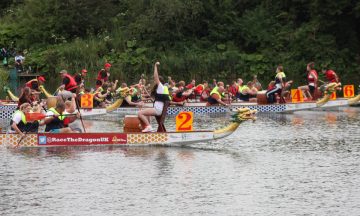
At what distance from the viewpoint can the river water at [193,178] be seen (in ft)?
65.9

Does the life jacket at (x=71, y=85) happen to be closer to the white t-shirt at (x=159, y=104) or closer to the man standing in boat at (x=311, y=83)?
the white t-shirt at (x=159, y=104)

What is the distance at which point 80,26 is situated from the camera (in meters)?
→ 60.1

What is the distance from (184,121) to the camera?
2750cm

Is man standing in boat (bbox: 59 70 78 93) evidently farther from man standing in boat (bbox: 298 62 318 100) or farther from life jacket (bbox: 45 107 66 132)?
man standing in boat (bbox: 298 62 318 100)

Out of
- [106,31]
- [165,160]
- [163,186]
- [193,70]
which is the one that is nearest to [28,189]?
[163,186]

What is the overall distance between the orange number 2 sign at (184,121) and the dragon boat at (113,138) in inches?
6.2

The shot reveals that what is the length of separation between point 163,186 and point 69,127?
682cm

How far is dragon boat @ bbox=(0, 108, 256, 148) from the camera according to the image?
90.4 ft

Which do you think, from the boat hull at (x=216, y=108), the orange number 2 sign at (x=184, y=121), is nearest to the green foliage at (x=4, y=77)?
the boat hull at (x=216, y=108)

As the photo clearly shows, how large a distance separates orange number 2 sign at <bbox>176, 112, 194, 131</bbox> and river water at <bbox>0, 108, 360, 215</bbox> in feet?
2.27

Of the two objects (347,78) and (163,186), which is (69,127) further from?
(347,78)

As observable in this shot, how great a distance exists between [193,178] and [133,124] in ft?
17.0

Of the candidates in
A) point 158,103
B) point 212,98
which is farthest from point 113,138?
point 212,98

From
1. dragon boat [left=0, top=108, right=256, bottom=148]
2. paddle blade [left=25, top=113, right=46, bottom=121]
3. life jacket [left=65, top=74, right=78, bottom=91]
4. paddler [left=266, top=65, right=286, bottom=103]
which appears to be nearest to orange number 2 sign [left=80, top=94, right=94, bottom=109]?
life jacket [left=65, top=74, right=78, bottom=91]
